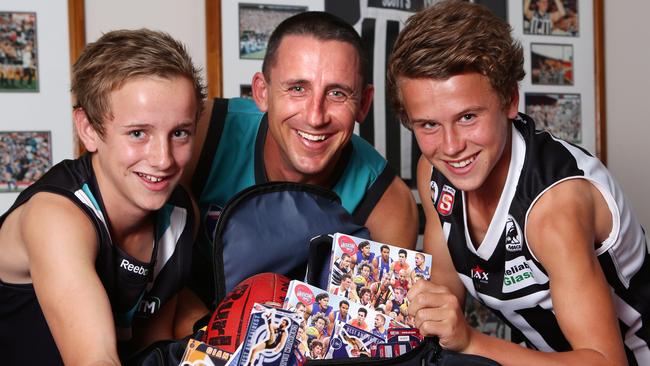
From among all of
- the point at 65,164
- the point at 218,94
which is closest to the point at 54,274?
the point at 65,164

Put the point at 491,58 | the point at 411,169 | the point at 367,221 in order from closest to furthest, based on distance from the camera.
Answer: the point at 491,58
the point at 367,221
the point at 411,169

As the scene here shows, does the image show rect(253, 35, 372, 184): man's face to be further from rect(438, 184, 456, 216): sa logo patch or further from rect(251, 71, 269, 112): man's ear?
rect(438, 184, 456, 216): sa logo patch

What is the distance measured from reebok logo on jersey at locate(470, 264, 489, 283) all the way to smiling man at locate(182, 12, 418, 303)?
190 millimetres

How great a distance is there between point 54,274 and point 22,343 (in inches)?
9.2

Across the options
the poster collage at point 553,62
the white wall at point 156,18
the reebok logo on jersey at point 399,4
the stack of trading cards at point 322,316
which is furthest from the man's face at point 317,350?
the poster collage at point 553,62

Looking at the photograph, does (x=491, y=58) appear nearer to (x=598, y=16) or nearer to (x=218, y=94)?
(x=218, y=94)

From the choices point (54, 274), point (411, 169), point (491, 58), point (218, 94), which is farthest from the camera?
point (411, 169)

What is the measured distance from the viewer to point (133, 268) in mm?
1135

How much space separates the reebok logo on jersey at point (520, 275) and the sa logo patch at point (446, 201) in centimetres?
16

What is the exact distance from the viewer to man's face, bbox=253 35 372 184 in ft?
4.34

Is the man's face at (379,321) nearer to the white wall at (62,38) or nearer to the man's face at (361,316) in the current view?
the man's face at (361,316)

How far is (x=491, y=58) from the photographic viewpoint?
3.73 feet

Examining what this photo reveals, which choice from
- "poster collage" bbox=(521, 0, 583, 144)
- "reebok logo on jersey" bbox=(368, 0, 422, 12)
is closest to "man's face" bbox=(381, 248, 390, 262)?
"reebok logo on jersey" bbox=(368, 0, 422, 12)

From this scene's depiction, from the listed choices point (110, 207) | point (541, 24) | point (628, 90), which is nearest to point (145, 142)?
point (110, 207)
